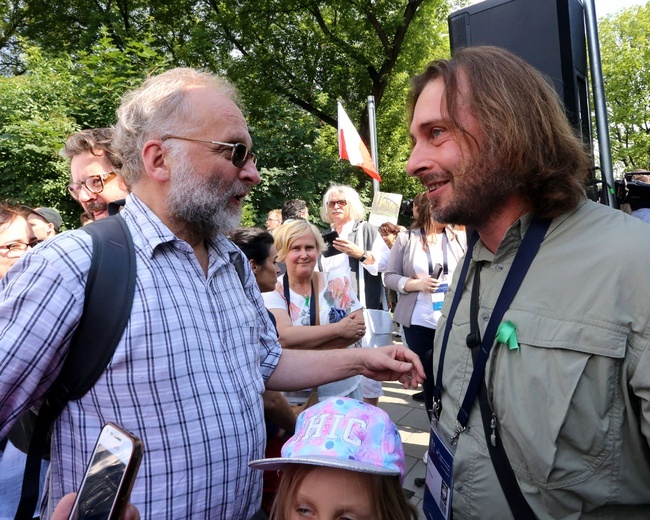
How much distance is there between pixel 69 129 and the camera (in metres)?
6.68

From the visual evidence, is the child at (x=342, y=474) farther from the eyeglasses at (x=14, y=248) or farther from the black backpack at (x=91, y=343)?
the eyeglasses at (x=14, y=248)

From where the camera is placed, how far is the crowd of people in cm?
121

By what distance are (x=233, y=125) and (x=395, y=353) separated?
3.41ft

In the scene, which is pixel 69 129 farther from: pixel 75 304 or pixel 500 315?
pixel 500 315

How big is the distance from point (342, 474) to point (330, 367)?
0.62 m

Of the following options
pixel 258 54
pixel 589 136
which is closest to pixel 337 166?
pixel 258 54

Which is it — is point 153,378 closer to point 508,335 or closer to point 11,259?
point 508,335

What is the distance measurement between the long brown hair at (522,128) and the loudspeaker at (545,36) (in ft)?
3.49

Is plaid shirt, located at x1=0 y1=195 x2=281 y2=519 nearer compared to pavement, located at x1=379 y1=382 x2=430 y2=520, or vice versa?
plaid shirt, located at x1=0 y1=195 x2=281 y2=519

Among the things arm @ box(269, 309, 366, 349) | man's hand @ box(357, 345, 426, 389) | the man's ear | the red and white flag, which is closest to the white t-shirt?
arm @ box(269, 309, 366, 349)

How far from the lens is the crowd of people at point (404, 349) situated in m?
1.21

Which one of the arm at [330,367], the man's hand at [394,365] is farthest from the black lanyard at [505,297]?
the arm at [330,367]

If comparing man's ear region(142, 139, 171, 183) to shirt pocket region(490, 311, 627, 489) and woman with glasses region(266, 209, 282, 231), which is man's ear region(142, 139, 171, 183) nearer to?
shirt pocket region(490, 311, 627, 489)

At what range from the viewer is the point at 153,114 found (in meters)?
1.62
